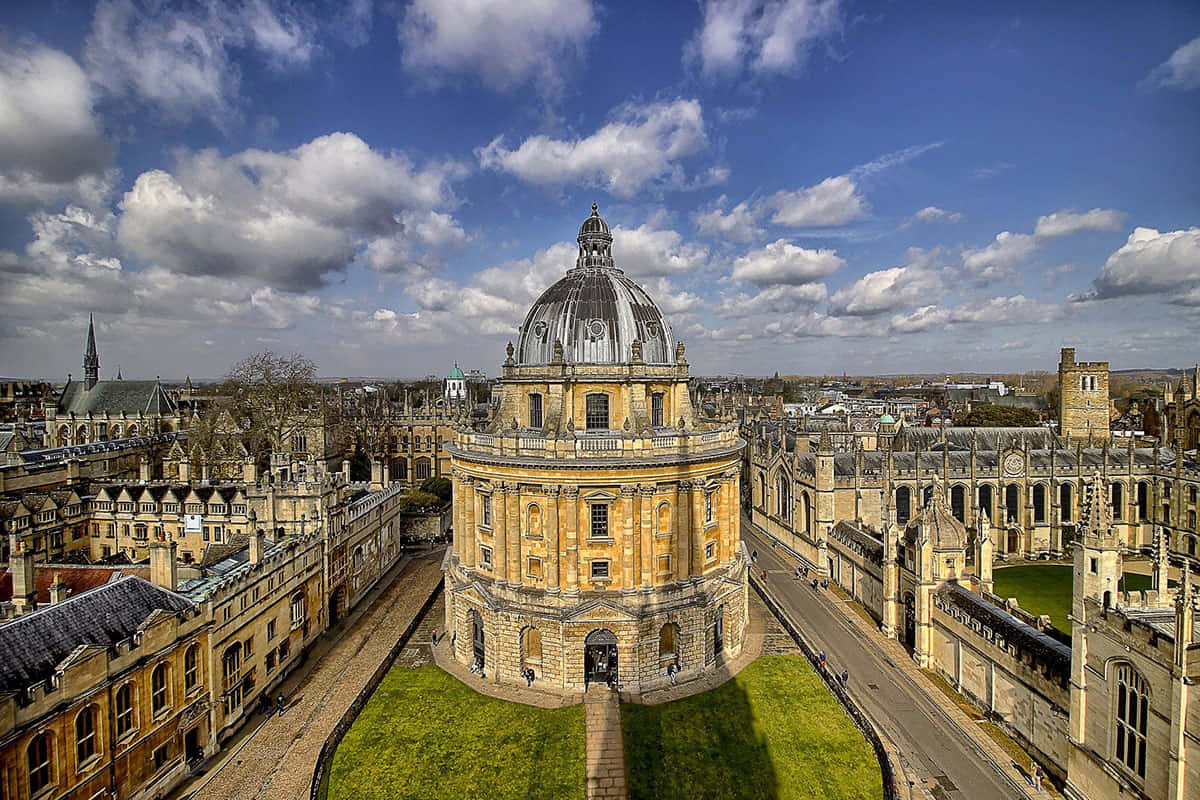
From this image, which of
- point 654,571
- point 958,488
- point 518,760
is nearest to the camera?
point 518,760

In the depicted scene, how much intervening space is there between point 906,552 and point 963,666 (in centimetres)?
674

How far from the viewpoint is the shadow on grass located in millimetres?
23547

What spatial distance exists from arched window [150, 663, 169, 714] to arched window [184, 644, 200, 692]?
1.08 metres

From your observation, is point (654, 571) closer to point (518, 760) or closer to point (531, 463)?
point (531, 463)

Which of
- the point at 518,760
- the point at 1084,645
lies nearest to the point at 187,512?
the point at 518,760

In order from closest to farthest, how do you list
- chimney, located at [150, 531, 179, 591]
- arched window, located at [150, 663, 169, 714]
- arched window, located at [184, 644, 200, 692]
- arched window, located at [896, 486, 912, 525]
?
arched window, located at [150, 663, 169, 714], arched window, located at [184, 644, 200, 692], chimney, located at [150, 531, 179, 591], arched window, located at [896, 486, 912, 525]

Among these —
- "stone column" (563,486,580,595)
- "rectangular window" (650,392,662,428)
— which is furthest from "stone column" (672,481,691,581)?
"stone column" (563,486,580,595)

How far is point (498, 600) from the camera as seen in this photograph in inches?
1241

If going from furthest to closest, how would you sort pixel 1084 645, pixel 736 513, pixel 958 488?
pixel 958 488 < pixel 736 513 < pixel 1084 645

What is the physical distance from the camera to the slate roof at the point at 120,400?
262 feet

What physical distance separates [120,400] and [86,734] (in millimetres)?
75358

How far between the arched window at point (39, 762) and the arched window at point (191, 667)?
593 cm

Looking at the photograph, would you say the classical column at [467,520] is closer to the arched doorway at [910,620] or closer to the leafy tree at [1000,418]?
the arched doorway at [910,620]

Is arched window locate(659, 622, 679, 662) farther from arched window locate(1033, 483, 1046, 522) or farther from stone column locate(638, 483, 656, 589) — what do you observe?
arched window locate(1033, 483, 1046, 522)
